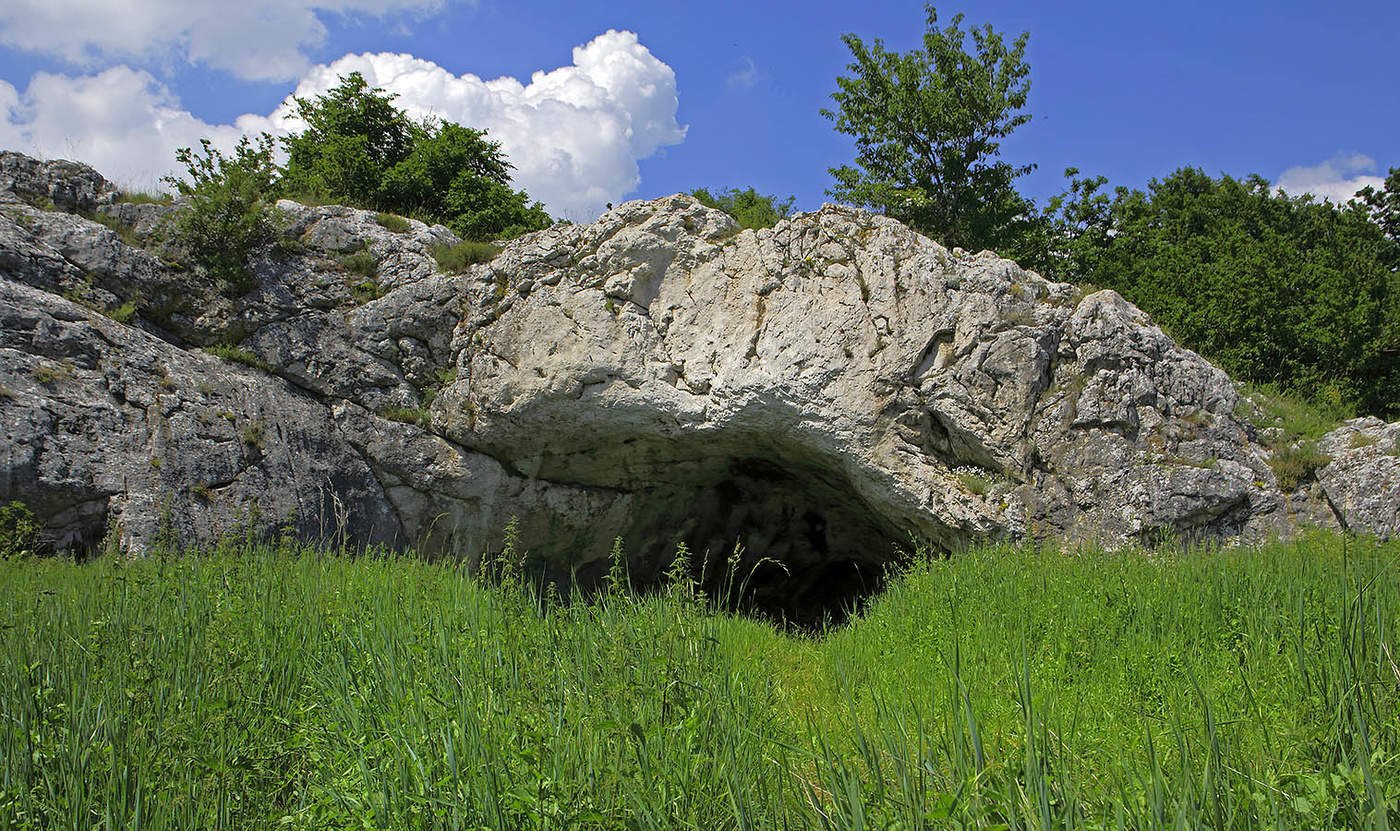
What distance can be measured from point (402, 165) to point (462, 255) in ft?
25.9

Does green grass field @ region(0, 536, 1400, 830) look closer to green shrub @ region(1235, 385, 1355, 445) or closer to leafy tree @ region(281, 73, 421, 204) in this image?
green shrub @ region(1235, 385, 1355, 445)

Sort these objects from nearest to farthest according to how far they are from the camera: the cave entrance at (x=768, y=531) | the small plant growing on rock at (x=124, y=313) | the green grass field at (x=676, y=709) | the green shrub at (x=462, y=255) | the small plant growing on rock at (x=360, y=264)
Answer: the green grass field at (x=676, y=709), the small plant growing on rock at (x=124, y=313), the small plant growing on rock at (x=360, y=264), the green shrub at (x=462, y=255), the cave entrance at (x=768, y=531)

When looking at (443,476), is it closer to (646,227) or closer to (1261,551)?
(646,227)

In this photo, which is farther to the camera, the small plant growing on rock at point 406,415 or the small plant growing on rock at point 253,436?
the small plant growing on rock at point 406,415

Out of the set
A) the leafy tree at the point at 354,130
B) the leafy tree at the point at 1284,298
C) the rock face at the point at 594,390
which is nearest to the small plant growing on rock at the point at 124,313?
the rock face at the point at 594,390

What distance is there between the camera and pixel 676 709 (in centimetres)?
355

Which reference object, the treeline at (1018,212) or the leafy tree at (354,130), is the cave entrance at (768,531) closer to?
the treeline at (1018,212)

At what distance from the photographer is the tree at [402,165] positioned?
56.9 feet

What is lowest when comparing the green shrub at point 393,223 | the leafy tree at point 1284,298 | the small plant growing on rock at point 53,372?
the small plant growing on rock at point 53,372

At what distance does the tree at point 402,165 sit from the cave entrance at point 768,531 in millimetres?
7167

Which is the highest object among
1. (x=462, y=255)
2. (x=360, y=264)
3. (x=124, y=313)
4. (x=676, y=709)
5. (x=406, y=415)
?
(x=462, y=255)

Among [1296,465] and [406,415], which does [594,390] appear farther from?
[1296,465]

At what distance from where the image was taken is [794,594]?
13.8 metres

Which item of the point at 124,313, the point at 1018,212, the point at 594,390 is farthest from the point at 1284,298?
the point at 124,313
